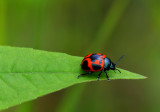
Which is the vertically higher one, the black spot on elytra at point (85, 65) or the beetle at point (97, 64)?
the black spot on elytra at point (85, 65)

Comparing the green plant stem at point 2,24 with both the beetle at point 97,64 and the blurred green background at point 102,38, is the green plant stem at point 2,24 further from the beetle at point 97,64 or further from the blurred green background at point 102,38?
the beetle at point 97,64

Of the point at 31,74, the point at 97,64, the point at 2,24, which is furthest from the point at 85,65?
the point at 2,24

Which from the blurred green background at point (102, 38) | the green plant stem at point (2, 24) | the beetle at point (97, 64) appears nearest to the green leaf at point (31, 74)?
the beetle at point (97, 64)

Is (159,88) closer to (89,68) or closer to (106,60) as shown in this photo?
(106,60)

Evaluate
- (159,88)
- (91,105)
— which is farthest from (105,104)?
(159,88)

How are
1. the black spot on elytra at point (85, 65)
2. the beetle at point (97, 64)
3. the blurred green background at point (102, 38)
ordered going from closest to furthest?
the black spot on elytra at point (85, 65) < the beetle at point (97, 64) < the blurred green background at point (102, 38)

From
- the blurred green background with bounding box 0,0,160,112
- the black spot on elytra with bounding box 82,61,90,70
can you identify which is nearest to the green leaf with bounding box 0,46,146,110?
the black spot on elytra with bounding box 82,61,90,70

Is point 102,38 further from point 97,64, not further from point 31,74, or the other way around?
point 31,74

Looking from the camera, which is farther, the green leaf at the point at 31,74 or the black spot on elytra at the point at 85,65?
the black spot on elytra at the point at 85,65
